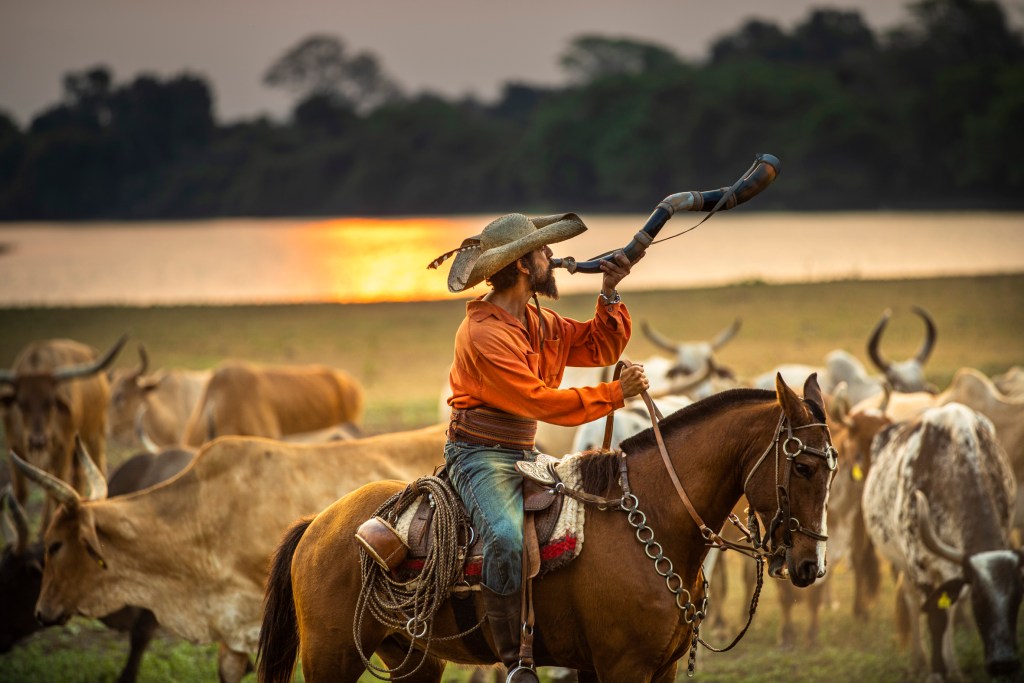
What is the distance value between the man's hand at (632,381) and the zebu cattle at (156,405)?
11.3 meters

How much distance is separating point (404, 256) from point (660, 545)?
32.7m

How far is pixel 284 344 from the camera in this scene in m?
24.1

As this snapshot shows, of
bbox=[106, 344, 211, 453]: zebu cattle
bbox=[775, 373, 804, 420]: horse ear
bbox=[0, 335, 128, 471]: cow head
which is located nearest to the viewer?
bbox=[775, 373, 804, 420]: horse ear

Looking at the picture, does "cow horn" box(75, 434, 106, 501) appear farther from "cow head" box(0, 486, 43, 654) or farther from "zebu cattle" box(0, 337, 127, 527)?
"zebu cattle" box(0, 337, 127, 527)

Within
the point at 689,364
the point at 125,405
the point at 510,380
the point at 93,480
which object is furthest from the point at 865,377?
the point at 125,405

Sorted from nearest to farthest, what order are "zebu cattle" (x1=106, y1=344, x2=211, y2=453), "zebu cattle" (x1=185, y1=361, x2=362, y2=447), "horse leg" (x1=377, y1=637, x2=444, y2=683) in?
1. "horse leg" (x1=377, y1=637, x2=444, y2=683)
2. "zebu cattle" (x1=185, y1=361, x2=362, y2=447)
3. "zebu cattle" (x1=106, y1=344, x2=211, y2=453)

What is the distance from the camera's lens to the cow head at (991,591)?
682 centimetres

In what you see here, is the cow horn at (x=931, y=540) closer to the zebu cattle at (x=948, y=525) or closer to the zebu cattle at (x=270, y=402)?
the zebu cattle at (x=948, y=525)

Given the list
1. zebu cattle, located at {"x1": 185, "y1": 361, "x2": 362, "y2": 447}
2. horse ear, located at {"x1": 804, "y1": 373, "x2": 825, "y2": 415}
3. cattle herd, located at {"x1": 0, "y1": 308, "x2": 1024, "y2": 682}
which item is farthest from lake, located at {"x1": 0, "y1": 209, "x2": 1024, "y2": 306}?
horse ear, located at {"x1": 804, "y1": 373, "x2": 825, "y2": 415}

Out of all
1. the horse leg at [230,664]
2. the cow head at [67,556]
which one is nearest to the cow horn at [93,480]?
the cow head at [67,556]

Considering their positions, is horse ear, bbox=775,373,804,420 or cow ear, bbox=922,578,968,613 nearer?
horse ear, bbox=775,373,804,420

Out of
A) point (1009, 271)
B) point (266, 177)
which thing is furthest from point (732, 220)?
point (266, 177)

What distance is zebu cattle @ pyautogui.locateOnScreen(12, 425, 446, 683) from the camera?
634cm

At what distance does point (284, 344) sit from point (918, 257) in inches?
783
